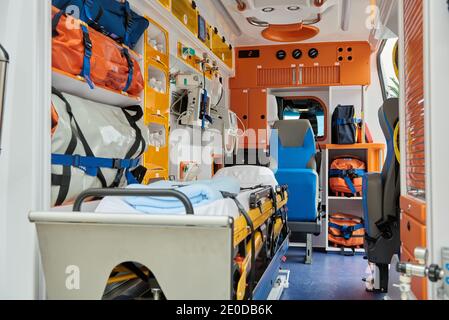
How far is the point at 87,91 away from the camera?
232 cm

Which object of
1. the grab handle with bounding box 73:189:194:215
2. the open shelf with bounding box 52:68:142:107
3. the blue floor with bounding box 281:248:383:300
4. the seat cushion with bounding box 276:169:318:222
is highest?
the open shelf with bounding box 52:68:142:107

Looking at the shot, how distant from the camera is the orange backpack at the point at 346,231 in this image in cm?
525

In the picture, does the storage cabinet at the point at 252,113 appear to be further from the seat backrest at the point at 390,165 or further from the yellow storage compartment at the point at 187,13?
the seat backrest at the point at 390,165

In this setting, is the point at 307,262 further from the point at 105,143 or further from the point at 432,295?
the point at 432,295

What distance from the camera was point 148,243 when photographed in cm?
131

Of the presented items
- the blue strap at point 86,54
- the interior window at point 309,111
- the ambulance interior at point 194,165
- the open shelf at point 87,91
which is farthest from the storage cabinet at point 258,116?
the blue strap at point 86,54

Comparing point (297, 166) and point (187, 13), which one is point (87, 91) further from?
point (297, 166)

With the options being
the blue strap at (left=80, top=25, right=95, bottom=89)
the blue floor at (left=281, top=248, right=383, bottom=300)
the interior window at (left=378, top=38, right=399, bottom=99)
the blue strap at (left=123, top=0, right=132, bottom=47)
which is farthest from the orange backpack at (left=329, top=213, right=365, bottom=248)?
the blue strap at (left=80, top=25, right=95, bottom=89)

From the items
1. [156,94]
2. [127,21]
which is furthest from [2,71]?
[156,94]

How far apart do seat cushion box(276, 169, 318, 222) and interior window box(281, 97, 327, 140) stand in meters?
1.84

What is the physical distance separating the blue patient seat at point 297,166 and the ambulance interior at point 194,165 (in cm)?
2

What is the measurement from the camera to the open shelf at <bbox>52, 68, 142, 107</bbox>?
2049 millimetres

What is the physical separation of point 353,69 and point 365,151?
1.18m

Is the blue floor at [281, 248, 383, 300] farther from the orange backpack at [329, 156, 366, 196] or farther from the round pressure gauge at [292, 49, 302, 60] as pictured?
the round pressure gauge at [292, 49, 302, 60]
